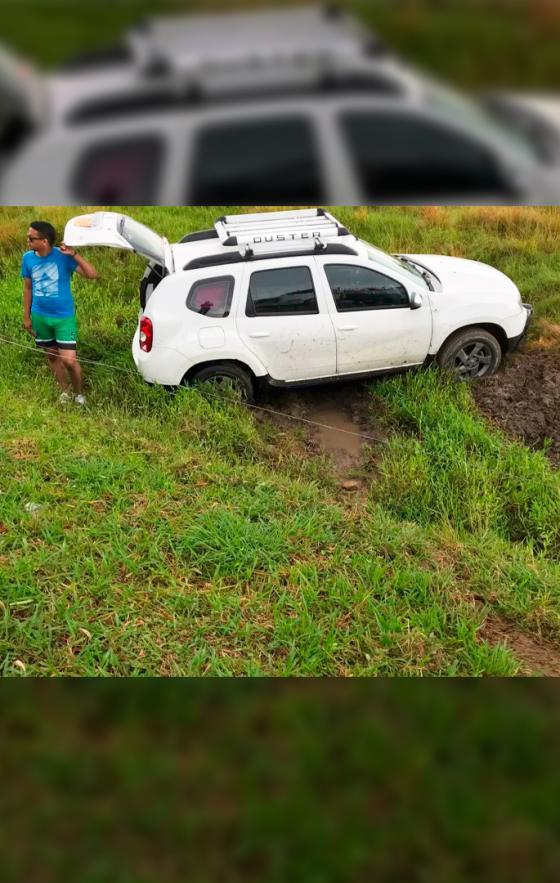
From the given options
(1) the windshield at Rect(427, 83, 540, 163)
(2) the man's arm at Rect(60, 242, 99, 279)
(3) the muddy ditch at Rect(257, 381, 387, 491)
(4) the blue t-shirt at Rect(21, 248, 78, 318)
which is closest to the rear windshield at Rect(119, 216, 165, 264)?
(2) the man's arm at Rect(60, 242, 99, 279)

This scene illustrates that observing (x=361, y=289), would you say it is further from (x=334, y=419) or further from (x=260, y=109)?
(x=260, y=109)

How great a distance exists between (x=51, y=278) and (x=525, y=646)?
4.94m

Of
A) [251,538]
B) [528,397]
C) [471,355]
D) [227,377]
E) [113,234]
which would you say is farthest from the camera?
[471,355]

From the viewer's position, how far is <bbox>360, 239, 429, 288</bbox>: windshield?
6156 mm

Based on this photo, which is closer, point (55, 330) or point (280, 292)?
point (280, 292)

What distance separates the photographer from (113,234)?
16.5 ft

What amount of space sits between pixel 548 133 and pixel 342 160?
0.35m

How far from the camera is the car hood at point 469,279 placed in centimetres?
639

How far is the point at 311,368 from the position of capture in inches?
241

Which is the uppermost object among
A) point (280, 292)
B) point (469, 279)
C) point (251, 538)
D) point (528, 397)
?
point (469, 279)

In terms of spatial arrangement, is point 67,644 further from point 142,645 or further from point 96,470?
point 96,470

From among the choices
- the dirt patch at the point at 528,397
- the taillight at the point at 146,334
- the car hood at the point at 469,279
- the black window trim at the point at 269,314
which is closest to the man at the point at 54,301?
the taillight at the point at 146,334

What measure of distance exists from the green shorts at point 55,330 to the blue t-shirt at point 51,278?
10 centimetres

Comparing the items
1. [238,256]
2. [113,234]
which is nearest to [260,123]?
[113,234]
